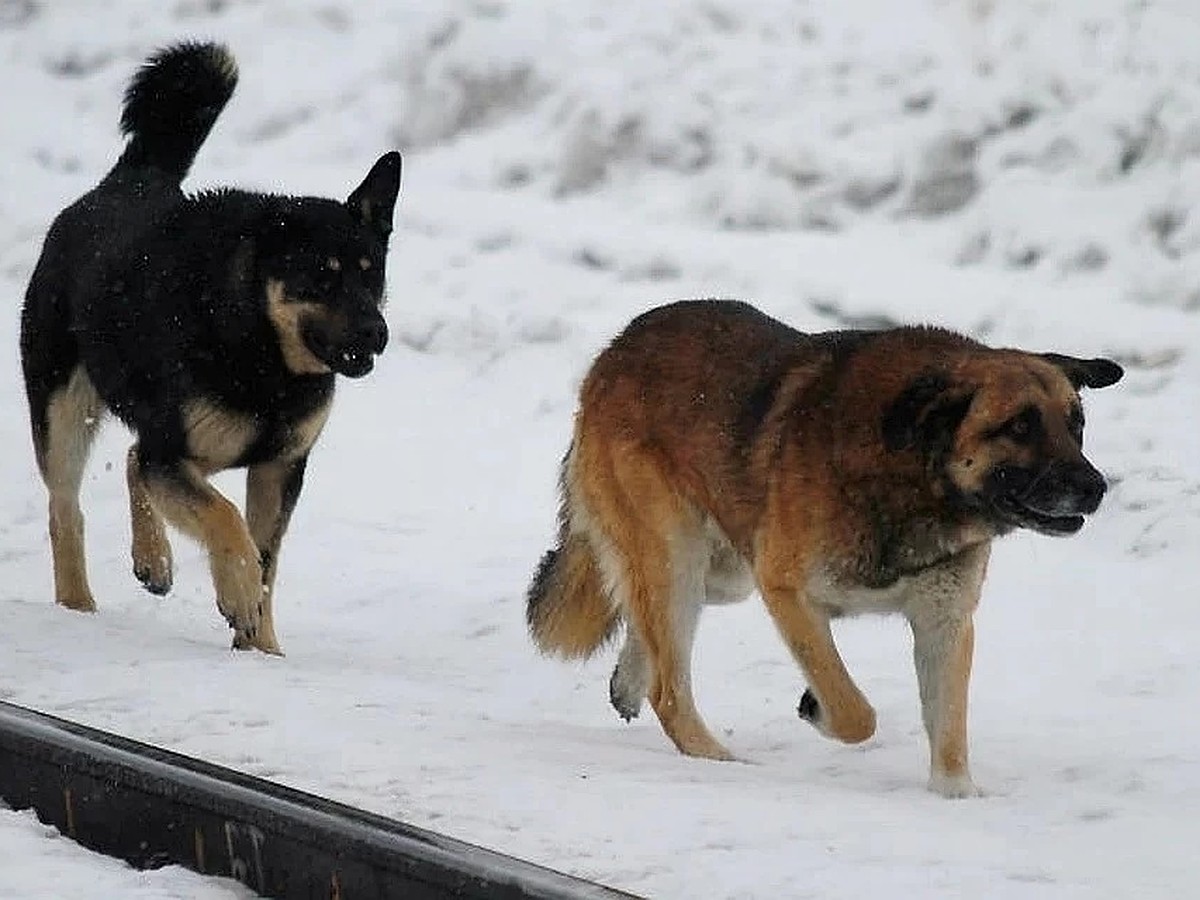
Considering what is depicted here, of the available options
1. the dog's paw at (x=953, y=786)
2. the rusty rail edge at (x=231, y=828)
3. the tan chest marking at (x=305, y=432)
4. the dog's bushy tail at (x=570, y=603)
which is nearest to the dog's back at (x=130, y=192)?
the tan chest marking at (x=305, y=432)

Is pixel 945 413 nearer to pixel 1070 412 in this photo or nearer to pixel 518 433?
pixel 1070 412

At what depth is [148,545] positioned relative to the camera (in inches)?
353

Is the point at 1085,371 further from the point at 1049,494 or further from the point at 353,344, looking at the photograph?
the point at 353,344

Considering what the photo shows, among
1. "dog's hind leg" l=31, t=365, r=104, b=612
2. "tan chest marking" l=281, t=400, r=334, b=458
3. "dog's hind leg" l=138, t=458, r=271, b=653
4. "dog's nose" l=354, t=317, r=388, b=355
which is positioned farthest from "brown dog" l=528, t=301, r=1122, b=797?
"dog's hind leg" l=31, t=365, r=104, b=612

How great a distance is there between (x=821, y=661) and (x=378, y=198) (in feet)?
10.8

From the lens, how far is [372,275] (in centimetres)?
848

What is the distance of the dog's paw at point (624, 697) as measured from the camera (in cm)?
739

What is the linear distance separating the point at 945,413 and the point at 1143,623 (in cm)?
276

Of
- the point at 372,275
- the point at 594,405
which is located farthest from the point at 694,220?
the point at 594,405

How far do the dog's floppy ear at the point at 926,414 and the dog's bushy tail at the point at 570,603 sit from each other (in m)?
1.51

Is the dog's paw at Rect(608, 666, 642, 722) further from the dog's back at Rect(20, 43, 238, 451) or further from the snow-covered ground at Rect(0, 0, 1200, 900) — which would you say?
the dog's back at Rect(20, 43, 238, 451)

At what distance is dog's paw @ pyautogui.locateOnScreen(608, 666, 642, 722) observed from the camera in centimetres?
739

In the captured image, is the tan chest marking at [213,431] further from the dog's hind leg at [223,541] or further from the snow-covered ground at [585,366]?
the snow-covered ground at [585,366]

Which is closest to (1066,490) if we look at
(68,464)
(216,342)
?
(216,342)
